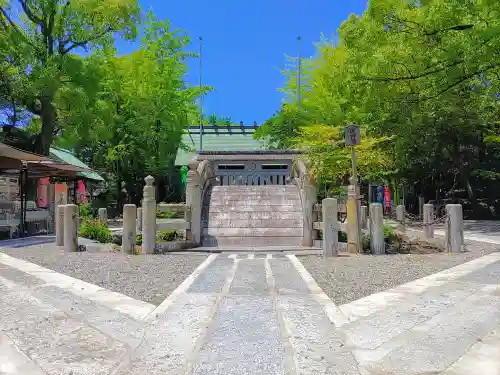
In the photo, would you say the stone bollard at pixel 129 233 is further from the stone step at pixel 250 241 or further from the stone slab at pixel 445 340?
the stone slab at pixel 445 340

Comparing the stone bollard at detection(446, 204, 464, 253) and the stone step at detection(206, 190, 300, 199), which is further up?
the stone step at detection(206, 190, 300, 199)

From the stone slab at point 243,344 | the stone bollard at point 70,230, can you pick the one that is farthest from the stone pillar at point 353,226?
the stone bollard at point 70,230

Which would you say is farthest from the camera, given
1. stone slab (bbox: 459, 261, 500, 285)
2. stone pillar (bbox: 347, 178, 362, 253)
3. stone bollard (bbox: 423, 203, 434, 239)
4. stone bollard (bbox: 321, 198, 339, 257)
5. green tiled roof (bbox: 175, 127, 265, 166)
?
green tiled roof (bbox: 175, 127, 265, 166)

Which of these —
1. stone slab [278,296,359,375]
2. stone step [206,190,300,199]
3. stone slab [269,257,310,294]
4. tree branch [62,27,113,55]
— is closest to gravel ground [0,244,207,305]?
stone slab [269,257,310,294]

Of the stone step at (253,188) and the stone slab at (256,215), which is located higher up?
the stone step at (253,188)

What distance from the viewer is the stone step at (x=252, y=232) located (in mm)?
13656

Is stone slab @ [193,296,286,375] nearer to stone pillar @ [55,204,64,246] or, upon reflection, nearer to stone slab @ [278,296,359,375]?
stone slab @ [278,296,359,375]

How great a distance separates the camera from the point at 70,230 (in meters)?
10.6

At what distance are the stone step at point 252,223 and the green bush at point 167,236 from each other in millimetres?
958

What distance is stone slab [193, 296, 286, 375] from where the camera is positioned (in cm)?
320

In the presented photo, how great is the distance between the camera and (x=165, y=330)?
407cm

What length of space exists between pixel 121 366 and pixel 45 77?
1796cm

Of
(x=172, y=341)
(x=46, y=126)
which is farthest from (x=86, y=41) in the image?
(x=172, y=341)

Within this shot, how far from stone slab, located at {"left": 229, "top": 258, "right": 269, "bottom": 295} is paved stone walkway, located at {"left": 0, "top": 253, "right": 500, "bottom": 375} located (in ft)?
0.13
